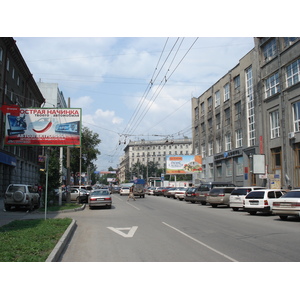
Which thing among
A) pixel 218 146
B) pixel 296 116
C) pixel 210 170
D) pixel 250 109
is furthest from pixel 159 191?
pixel 296 116

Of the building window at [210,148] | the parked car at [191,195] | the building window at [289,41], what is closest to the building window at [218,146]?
the building window at [210,148]

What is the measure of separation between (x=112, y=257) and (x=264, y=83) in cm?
3163

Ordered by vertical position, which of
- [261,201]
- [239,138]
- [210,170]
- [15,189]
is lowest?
[261,201]

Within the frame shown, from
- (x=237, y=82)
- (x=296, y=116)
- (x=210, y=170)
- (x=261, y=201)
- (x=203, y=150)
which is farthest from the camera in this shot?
(x=203, y=150)

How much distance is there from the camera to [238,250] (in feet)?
28.3

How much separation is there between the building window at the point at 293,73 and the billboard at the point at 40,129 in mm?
19758

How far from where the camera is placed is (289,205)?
52.0 ft

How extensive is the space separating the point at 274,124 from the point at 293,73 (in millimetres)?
5582

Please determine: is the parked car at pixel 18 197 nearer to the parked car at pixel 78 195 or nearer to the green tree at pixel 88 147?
the parked car at pixel 78 195

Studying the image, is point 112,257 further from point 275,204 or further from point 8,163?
point 8,163

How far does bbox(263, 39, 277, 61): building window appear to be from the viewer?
109 feet

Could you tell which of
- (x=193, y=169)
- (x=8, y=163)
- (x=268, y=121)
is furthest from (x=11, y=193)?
(x=193, y=169)

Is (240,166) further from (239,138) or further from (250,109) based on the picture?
(250,109)

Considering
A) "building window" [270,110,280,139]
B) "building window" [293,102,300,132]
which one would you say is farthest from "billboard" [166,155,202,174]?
"building window" [293,102,300,132]
